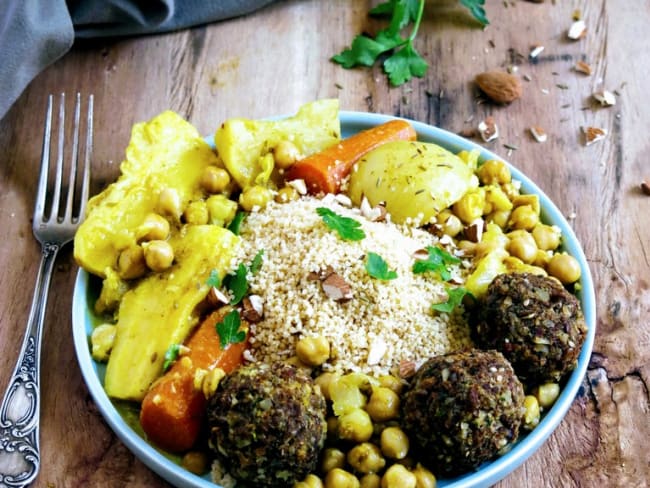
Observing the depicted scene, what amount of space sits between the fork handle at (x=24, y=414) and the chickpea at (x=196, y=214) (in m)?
0.66

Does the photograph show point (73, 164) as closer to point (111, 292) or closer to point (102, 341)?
point (111, 292)

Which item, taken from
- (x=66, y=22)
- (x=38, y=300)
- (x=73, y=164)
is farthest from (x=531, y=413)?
(x=66, y=22)

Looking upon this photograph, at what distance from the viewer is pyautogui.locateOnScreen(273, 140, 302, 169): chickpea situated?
3.39 metres

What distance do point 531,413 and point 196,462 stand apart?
3.73 ft

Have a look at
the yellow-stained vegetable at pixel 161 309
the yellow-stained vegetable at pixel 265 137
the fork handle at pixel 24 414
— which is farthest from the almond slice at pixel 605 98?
the fork handle at pixel 24 414

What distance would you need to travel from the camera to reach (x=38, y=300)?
3.26 metres

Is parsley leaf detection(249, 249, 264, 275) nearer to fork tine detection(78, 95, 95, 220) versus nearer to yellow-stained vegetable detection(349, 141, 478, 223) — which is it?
yellow-stained vegetable detection(349, 141, 478, 223)

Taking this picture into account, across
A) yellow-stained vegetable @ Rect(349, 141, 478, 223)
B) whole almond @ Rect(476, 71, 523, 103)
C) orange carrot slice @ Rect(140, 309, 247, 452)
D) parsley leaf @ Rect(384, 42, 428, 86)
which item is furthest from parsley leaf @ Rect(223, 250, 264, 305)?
whole almond @ Rect(476, 71, 523, 103)

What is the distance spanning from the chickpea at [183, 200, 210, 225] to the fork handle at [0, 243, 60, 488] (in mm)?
664

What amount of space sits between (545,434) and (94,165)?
2378 millimetres

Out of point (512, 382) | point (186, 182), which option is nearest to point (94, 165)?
point (186, 182)

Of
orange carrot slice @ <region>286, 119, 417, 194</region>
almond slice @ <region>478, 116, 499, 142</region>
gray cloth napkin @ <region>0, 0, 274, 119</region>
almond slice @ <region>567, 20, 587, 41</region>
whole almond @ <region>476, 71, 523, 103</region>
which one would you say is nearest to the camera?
orange carrot slice @ <region>286, 119, 417, 194</region>

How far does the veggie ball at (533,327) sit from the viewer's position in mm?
2744

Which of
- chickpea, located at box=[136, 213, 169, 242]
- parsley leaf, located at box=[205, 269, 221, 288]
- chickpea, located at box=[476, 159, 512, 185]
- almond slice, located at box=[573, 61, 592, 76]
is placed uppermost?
chickpea, located at box=[136, 213, 169, 242]
